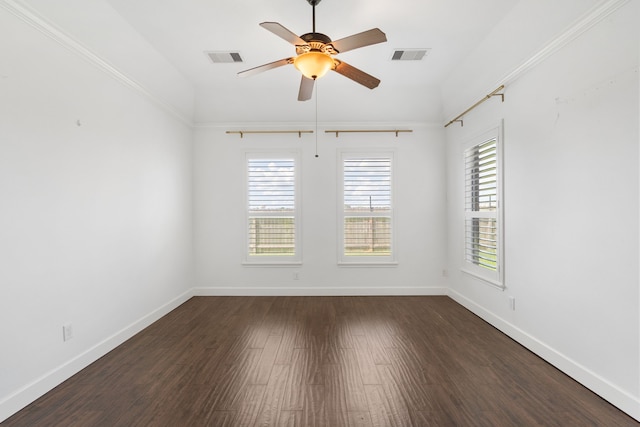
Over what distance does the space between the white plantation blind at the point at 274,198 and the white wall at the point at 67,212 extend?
4.72 ft

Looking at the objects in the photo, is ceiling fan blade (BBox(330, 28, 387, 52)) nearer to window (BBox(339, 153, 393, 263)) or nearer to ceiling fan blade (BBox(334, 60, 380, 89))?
ceiling fan blade (BBox(334, 60, 380, 89))

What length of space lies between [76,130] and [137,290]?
5.75 ft

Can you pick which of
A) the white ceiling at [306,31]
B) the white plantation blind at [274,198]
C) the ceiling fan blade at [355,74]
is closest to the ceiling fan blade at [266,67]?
the ceiling fan blade at [355,74]

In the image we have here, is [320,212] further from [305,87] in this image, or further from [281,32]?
[281,32]

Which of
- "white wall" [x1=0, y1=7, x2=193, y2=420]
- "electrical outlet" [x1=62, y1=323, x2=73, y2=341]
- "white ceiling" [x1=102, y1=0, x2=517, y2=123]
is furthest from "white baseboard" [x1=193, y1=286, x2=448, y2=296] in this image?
"white ceiling" [x1=102, y1=0, x2=517, y2=123]

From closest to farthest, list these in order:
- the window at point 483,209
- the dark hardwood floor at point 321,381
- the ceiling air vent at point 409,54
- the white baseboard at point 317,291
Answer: the dark hardwood floor at point 321,381, the window at point 483,209, the ceiling air vent at point 409,54, the white baseboard at point 317,291

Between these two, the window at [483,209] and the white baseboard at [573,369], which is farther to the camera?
the window at [483,209]

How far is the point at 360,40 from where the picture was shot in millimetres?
2197

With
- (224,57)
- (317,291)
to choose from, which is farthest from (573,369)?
(224,57)

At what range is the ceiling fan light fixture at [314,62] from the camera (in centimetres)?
230

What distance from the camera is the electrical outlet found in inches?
93.1

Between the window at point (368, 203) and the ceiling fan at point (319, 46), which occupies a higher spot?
the ceiling fan at point (319, 46)

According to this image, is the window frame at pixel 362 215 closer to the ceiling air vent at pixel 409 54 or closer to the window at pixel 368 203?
the window at pixel 368 203

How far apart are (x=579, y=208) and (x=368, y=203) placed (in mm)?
2775
